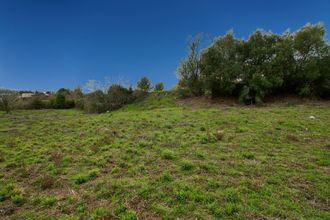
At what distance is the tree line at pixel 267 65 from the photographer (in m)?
18.1

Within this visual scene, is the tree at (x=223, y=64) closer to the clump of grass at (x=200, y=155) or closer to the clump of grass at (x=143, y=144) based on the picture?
the clump of grass at (x=143, y=144)

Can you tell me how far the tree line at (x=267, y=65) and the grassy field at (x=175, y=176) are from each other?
947 centimetres

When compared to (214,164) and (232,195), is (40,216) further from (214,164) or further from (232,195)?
(214,164)

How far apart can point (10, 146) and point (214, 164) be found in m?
9.71

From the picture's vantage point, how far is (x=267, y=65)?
18703 mm

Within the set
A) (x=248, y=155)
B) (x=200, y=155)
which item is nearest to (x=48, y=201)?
(x=200, y=155)

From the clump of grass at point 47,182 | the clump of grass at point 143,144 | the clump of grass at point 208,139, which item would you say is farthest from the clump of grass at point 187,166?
the clump of grass at point 47,182

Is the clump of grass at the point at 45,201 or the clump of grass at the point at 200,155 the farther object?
the clump of grass at the point at 200,155

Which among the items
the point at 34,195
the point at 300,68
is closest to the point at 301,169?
the point at 34,195

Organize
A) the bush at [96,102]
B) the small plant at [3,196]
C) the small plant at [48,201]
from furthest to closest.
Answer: the bush at [96,102] → the small plant at [3,196] → the small plant at [48,201]

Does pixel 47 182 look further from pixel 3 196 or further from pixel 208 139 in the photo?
pixel 208 139

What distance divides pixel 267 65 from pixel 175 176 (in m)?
17.0

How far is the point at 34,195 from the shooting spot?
5.34 meters

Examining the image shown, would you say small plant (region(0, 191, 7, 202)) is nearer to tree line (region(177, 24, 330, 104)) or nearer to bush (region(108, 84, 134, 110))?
tree line (region(177, 24, 330, 104))
